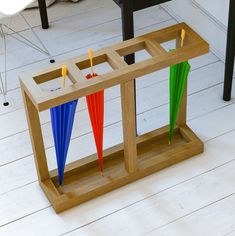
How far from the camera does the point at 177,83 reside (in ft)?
7.42

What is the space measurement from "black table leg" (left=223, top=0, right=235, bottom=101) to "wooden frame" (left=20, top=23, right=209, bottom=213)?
0.29 metres

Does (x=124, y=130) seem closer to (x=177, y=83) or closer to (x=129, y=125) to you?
(x=129, y=125)

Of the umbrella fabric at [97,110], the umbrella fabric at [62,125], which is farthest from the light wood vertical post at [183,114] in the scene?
the umbrella fabric at [62,125]

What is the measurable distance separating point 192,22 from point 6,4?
99cm

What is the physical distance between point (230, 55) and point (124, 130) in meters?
0.63

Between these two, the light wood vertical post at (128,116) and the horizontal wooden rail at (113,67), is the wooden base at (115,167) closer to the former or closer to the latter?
the light wood vertical post at (128,116)

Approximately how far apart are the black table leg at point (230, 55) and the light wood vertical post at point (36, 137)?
860 mm

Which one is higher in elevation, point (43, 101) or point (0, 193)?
point (43, 101)

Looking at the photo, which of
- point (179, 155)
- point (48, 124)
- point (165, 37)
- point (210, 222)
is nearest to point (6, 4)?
point (48, 124)

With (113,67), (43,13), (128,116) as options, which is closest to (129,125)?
(128,116)

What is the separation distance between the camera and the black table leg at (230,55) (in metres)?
2.40

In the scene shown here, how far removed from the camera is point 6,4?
8.24 ft

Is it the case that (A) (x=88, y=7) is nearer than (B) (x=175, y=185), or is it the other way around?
(B) (x=175, y=185)

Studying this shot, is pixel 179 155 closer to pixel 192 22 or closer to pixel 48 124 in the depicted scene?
pixel 48 124
